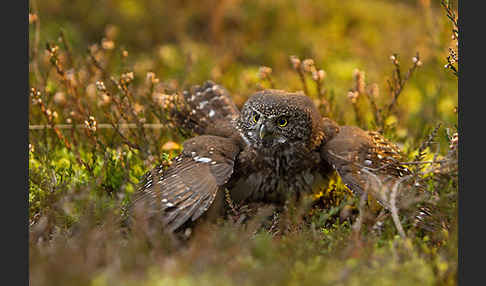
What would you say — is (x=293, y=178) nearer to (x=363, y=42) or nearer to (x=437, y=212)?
(x=437, y=212)

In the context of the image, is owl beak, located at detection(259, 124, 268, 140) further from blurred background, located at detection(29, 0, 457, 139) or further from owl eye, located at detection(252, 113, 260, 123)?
blurred background, located at detection(29, 0, 457, 139)

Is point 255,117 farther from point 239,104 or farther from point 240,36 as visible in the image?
point 240,36

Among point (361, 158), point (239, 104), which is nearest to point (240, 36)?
point (239, 104)

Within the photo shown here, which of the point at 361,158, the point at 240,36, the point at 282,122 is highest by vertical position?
the point at 282,122

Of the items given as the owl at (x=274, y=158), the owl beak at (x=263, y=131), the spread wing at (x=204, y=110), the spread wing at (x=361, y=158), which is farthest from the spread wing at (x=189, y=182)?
the spread wing at (x=361, y=158)

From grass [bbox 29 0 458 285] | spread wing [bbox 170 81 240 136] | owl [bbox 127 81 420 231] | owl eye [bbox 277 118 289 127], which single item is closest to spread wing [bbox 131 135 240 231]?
owl [bbox 127 81 420 231]

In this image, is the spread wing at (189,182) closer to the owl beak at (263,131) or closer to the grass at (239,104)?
the grass at (239,104)
